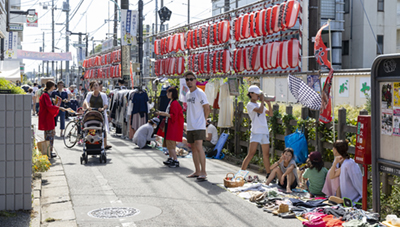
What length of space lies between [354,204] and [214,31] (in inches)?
333

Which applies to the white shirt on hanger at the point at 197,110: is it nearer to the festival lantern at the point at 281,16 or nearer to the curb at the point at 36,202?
the festival lantern at the point at 281,16

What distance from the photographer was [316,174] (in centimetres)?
791

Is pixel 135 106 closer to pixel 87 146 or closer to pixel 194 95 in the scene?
pixel 87 146

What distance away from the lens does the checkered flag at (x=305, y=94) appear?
889cm

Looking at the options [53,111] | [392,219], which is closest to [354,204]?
[392,219]

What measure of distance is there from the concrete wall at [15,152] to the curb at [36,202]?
20 centimetres

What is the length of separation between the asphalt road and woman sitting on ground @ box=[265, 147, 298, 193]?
1.05 metres

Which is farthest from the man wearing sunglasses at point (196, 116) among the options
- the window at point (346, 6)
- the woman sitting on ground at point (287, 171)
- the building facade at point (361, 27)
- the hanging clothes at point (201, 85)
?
the window at point (346, 6)

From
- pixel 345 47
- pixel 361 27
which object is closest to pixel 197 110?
pixel 361 27

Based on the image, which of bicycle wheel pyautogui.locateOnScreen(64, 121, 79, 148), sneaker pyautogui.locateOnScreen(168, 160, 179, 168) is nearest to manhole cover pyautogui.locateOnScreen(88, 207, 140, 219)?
sneaker pyautogui.locateOnScreen(168, 160, 179, 168)

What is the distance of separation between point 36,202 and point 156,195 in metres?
2.01

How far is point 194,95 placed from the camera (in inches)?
376

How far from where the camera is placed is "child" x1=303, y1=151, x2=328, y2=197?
309 inches

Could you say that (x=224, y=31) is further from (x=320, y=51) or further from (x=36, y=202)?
(x=36, y=202)
